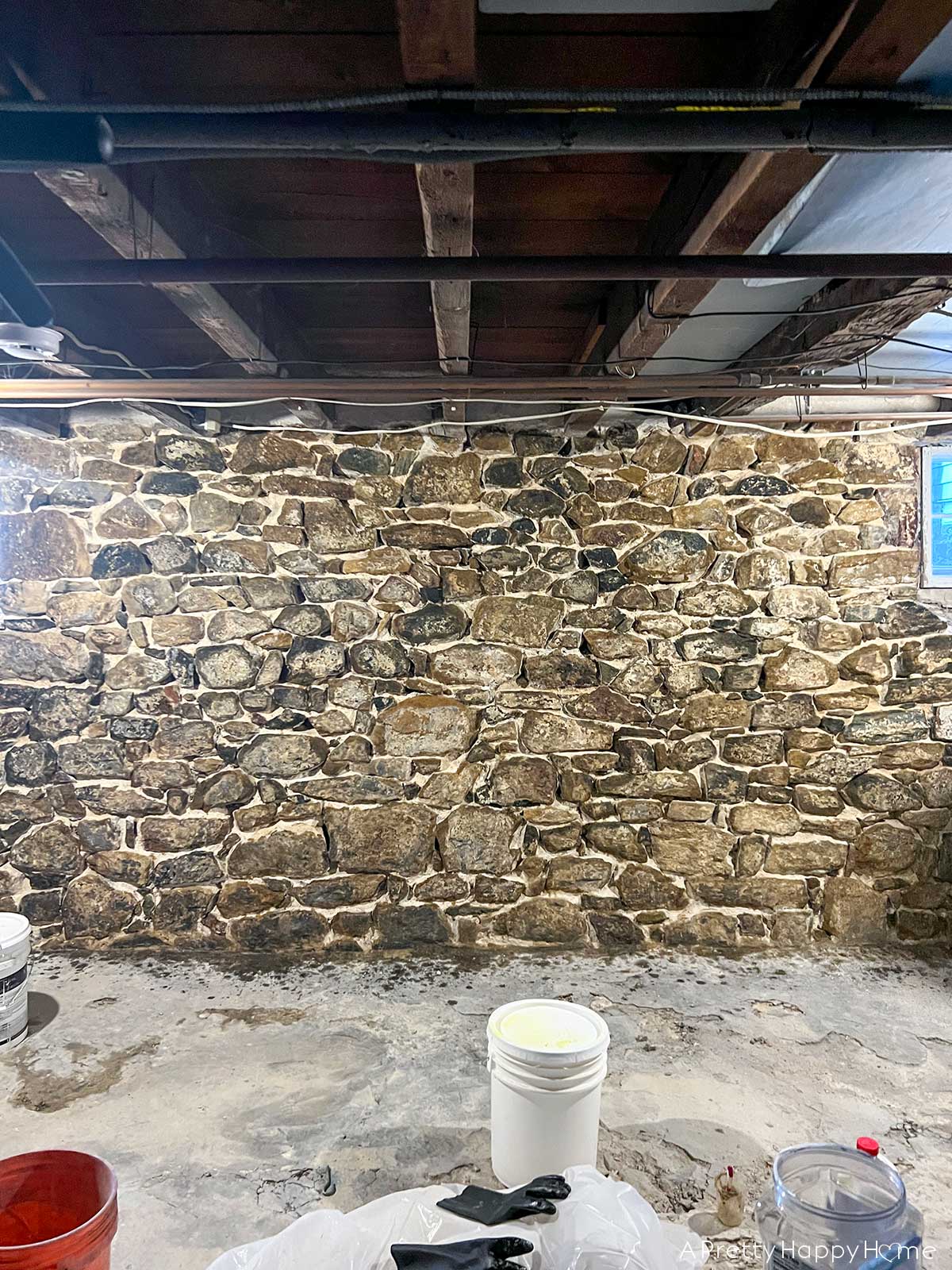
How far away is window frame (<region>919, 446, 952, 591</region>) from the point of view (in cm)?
316

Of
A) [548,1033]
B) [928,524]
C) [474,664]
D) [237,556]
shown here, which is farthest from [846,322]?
[237,556]

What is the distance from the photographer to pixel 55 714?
3150mm

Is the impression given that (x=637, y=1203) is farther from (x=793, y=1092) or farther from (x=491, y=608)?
(x=491, y=608)

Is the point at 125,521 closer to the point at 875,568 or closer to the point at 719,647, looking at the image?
the point at 719,647

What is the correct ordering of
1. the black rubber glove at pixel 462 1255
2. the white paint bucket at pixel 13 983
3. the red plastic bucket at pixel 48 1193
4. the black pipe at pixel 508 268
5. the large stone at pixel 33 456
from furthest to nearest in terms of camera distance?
the large stone at pixel 33 456 < the white paint bucket at pixel 13 983 < the black pipe at pixel 508 268 < the red plastic bucket at pixel 48 1193 < the black rubber glove at pixel 462 1255

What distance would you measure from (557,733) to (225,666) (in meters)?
1.46

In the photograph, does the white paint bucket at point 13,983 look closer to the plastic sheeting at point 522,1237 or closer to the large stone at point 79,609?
the large stone at point 79,609

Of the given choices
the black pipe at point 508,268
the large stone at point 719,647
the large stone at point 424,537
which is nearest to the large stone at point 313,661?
the large stone at point 424,537

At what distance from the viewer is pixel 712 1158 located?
1963mm

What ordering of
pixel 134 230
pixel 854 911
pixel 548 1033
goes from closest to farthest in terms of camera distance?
pixel 134 230, pixel 548 1033, pixel 854 911

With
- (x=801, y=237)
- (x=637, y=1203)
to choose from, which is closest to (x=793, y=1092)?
(x=637, y=1203)

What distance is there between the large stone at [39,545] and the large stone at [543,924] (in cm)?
243

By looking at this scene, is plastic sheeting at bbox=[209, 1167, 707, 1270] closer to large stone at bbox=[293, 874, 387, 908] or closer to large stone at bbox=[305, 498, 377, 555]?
large stone at bbox=[293, 874, 387, 908]

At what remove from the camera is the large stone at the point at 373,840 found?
3.18 meters
